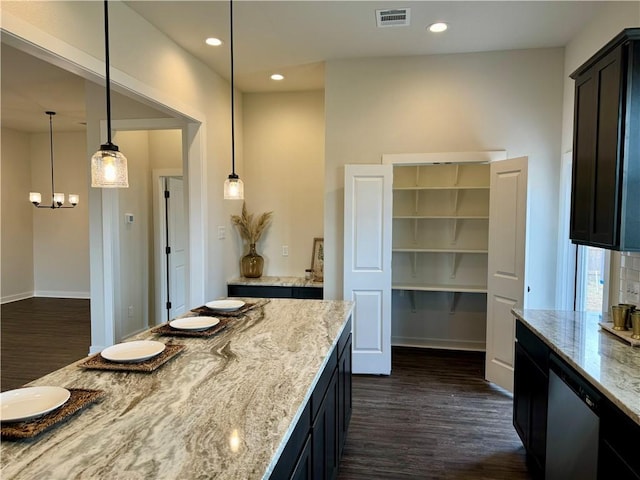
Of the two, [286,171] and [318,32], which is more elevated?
[318,32]

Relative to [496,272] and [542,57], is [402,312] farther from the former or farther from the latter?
[542,57]

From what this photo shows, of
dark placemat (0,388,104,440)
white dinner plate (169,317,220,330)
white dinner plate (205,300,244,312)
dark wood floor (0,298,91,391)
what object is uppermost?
white dinner plate (205,300,244,312)

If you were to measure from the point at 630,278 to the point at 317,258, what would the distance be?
323 centimetres

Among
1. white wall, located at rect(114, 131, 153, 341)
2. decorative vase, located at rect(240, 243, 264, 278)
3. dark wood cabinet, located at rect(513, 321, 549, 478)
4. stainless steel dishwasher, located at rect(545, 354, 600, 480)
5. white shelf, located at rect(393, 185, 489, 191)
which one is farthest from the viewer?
decorative vase, located at rect(240, 243, 264, 278)

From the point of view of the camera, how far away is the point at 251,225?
5.24 m

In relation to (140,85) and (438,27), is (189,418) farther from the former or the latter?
(438,27)

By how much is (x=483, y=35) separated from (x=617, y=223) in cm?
226

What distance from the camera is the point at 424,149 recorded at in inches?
162

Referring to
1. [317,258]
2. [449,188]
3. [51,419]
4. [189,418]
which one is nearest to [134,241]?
[317,258]

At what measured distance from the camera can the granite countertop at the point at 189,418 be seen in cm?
102

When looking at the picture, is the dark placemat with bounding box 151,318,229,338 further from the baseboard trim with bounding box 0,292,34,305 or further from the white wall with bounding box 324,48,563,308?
the baseboard trim with bounding box 0,292,34,305

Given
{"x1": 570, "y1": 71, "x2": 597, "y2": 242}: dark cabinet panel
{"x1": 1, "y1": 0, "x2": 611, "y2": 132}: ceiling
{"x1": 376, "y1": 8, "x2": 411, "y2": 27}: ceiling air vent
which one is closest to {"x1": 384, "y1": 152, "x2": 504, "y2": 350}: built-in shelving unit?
{"x1": 1, "y1": 0, "x2": 611, "y2": 132}: ceiling

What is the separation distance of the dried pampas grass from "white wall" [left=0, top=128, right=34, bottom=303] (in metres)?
5.07

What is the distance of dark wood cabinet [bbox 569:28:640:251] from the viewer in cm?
205
